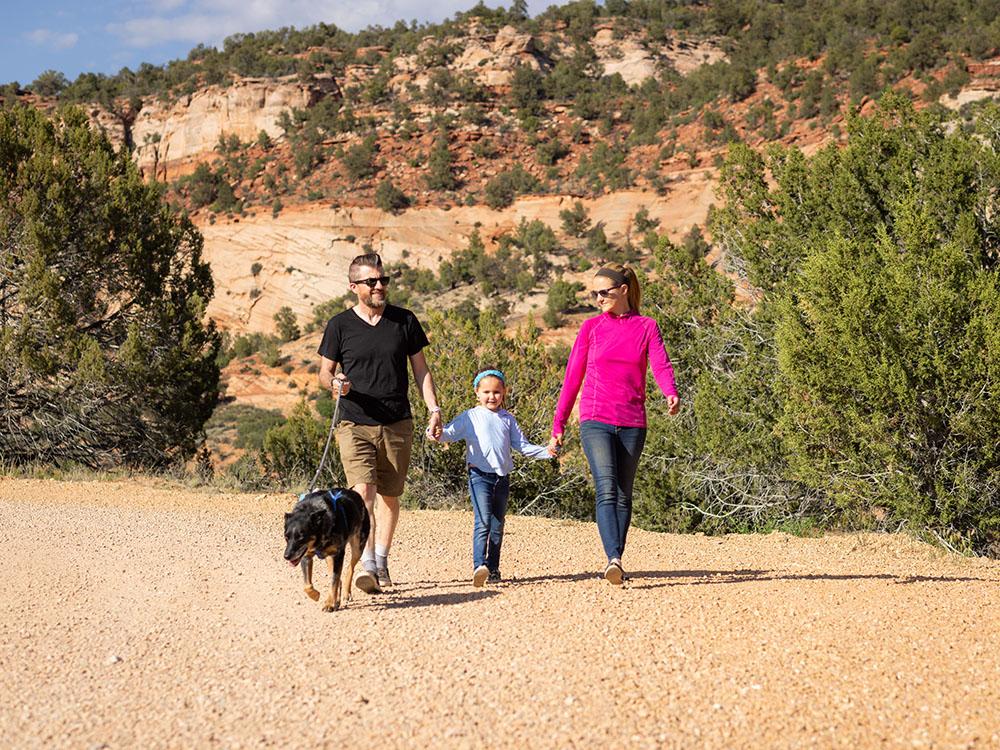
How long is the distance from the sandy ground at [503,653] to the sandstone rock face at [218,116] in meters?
60.0

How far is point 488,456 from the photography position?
5.62m

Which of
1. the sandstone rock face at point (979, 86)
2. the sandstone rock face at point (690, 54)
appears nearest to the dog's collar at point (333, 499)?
the sandstone rock face at point (979, 86)

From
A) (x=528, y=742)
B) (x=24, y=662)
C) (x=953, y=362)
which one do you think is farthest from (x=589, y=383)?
(x=953, y=362)

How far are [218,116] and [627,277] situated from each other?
211ft

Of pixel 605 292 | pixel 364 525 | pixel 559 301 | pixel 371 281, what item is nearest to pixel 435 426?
pixel 364 525

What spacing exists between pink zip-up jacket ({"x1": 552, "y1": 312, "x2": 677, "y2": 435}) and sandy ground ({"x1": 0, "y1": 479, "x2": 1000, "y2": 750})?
3.48ft

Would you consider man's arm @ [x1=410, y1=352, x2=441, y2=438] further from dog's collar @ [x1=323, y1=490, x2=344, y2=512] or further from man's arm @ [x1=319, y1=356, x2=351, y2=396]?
dog's collar @ [x1=323, y1=490, x2=344, y2=512]

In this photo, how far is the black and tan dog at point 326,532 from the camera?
15.2 feet

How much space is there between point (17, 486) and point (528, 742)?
417 inches

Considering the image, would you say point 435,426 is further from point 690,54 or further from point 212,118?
point 212,118

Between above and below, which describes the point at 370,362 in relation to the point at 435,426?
above

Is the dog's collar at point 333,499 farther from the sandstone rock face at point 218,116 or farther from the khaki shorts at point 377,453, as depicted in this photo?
the sandstone rock face at point 218,116

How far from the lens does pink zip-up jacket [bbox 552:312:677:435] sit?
5.50 metres

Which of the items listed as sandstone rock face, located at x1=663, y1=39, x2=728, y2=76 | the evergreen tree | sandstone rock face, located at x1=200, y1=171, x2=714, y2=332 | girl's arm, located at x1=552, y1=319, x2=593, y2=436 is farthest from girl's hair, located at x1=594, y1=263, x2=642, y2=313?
sandstone rock face, located at x1=663, y1=39, x2=728, y2=76
